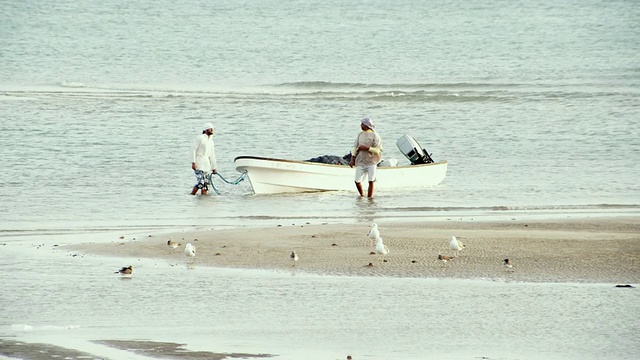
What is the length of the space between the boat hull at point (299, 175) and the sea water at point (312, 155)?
1.11 ft

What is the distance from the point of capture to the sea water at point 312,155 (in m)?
9.77

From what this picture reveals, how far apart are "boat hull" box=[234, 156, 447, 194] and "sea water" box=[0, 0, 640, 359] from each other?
1.11 feet

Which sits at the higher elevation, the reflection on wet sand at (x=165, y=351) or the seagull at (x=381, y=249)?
the seagull at (x=381, y=249)

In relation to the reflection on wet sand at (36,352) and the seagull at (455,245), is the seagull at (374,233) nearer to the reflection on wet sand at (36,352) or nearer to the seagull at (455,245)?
the seagull at (455,245)

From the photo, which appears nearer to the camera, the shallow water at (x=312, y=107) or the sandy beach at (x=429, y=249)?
the sandy beach at (x=429, y=249)

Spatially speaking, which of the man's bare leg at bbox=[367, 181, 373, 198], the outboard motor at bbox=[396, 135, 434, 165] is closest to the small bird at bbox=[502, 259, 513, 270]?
the man's bare leg at bbox=[367, 181, 373, 198]

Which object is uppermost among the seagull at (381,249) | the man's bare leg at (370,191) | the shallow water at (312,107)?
the shallow water at (312,107)

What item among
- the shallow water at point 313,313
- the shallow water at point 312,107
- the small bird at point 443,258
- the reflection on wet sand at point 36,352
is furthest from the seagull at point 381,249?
the reflection on wet sand at point 36,352

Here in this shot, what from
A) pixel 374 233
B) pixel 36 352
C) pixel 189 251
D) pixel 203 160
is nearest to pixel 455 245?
pixel 374 233

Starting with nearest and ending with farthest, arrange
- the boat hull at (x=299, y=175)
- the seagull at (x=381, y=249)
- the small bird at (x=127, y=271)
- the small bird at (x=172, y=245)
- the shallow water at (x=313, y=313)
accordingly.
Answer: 1. the shallow water at (x=313, y=313)
2. the small bird at (x=127, y=271)
3. the seagull at (x=381, y=249)
4. the small bird at (x=172, y=245)
5. the boat hull at (x=299, y=175)

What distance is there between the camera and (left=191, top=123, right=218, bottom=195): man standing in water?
64.7 feet

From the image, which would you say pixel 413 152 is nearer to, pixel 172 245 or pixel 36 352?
pixel 172 245

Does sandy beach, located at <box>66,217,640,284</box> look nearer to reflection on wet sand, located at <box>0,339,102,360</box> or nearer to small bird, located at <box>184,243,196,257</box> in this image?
small bird, located at <box>184,243,196,257</box>

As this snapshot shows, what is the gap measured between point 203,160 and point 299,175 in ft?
5.45
